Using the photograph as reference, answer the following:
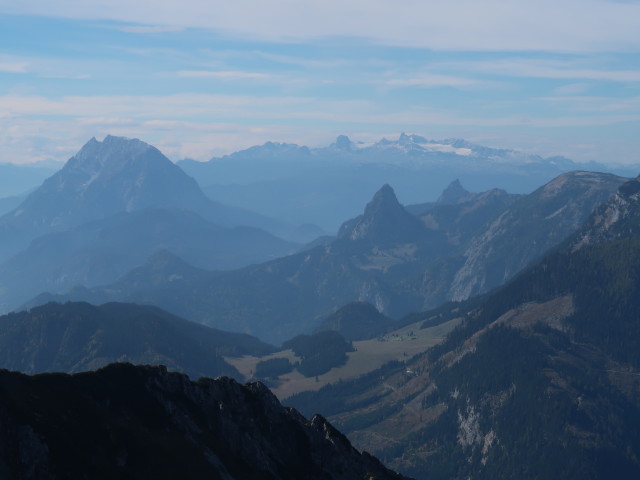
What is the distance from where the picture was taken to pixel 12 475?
9269cm

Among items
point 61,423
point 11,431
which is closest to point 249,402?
point 61,423

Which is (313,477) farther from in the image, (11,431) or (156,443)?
(11,431)

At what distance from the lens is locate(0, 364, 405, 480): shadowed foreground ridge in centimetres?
9975

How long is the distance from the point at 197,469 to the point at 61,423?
1947 centimetres

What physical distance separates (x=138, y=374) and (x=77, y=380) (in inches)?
442

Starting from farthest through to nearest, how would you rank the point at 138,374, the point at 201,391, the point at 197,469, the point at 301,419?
the point at 301,419, the point at 201,391, the point at 138,374, the point at 197,469

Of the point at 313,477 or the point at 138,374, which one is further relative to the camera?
the point at 313,477

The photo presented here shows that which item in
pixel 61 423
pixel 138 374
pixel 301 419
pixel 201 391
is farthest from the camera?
pixel 301 419

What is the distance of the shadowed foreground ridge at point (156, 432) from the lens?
99.8m

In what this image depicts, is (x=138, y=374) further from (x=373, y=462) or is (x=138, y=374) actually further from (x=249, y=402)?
(x=373, y=462)

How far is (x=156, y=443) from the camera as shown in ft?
379

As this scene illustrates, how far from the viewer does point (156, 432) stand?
118688 millimetres

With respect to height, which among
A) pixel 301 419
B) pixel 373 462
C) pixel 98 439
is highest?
pixel 98 439

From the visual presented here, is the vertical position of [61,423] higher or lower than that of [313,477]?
higher
